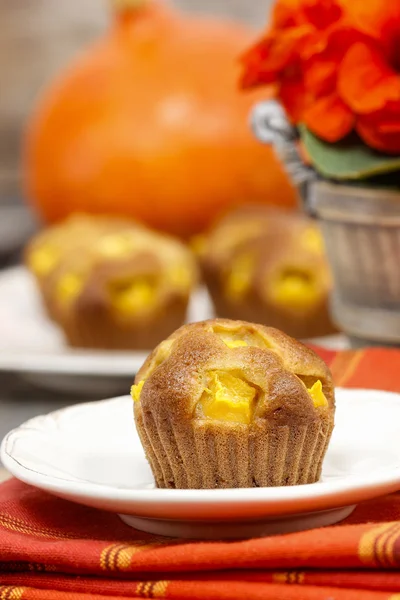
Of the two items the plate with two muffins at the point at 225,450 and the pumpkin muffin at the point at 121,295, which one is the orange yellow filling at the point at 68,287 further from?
the plate with two muffins at the point at 225,450

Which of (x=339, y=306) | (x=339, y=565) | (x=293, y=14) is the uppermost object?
(x=293, y=14)

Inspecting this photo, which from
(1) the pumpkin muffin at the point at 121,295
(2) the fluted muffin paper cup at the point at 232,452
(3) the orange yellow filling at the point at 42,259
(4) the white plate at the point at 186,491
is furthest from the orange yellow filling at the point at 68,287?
(2) the fluted muffin paper cup at the point at 232,452

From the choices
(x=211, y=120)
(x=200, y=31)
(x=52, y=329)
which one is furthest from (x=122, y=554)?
(x=200, y=31)

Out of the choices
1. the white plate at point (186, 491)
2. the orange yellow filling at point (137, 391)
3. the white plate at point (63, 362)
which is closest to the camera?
the white plate at point (186, 491)

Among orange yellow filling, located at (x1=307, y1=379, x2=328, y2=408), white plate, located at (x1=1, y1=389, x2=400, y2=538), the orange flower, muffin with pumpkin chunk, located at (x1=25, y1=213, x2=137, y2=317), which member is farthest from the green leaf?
muffin with pumpkin chunk, located at (x1=25, y1=213, x2=137, y2=317)

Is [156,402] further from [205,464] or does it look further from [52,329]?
[52,329]

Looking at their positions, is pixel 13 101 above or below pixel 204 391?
below
